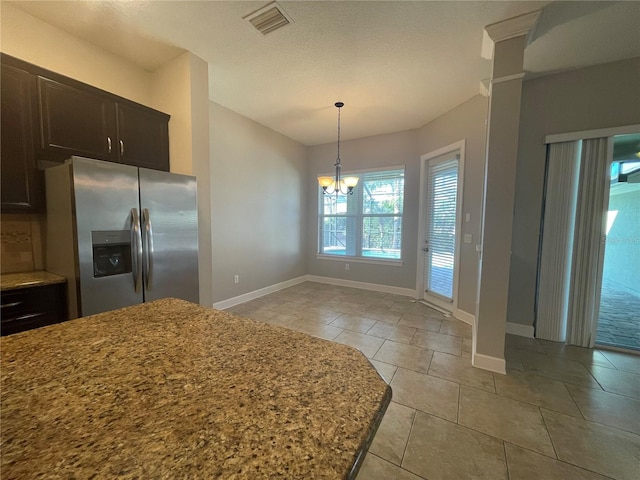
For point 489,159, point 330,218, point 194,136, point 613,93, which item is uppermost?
point 613,93

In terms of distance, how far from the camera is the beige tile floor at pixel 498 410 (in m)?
1.41

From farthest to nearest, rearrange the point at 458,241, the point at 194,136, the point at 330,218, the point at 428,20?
1. the point at 330,218
2. the point at 458,241
3. the point at 194,136
4. the point at 428,20

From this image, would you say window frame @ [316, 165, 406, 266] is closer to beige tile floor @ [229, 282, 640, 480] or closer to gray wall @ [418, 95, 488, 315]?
gray wall @ [418, 95, 488, 315]

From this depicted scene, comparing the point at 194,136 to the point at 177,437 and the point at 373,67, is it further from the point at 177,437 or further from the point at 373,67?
the point at 177,437

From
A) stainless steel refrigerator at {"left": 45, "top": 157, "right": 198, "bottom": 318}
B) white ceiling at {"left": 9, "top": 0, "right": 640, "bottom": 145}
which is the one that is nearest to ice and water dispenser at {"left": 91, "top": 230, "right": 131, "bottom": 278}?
stainless steel refrigerator at {"left": 45, "top": 157, "right": 198, "bottom": 318}

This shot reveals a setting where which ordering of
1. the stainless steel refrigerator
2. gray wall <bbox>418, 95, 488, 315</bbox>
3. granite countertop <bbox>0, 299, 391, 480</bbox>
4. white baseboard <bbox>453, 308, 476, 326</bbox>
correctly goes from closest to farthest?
granite countertop <bbox>0, 299, 391, 480</bbox>, the stainless steel refrigerator, gray wall <bbox>418, 95, 488, 315</bbox>, white baseboard <bbox>453, 308, 476, 326</bbox>

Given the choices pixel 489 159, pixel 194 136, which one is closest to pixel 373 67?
pixel 489 159

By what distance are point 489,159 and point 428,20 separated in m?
1.21

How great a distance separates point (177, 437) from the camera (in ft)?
1.48

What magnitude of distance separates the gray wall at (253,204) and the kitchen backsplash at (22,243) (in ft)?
5.58

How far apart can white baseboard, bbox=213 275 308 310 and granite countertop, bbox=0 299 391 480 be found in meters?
2.92

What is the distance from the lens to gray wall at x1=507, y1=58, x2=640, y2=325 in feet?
8.07

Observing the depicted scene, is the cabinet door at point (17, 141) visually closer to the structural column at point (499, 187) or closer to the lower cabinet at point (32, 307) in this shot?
the lower cabinet at point (32, 307)

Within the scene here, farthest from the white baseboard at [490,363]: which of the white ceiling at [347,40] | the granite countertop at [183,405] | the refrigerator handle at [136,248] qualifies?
the refrigerator handle at [136,248]
